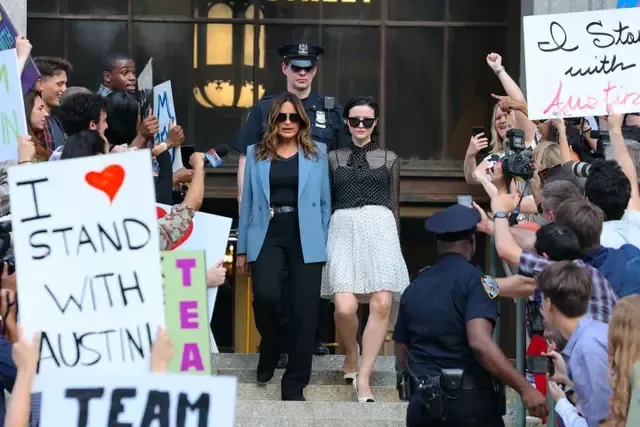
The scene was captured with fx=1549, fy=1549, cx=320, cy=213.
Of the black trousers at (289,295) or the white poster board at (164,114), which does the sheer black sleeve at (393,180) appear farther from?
the white poster board at (164,114)

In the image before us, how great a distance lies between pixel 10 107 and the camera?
882 centimetres

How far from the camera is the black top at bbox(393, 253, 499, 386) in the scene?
7.08 meters

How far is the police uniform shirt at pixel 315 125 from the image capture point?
9.93 m

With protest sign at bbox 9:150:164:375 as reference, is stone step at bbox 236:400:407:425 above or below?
below

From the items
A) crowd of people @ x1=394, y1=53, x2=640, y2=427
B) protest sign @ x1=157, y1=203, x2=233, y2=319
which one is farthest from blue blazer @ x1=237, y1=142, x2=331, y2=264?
crowd of people @ x1=394, y1=53, x2=640, y2=427

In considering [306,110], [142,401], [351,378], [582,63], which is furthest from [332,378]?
[142,401]

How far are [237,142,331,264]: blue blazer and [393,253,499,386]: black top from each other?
208 centimetres

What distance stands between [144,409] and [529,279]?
2759 millimetres

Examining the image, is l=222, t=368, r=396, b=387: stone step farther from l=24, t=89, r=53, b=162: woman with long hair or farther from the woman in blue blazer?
l=24, t=89, r=53, b=162: woman with long hair

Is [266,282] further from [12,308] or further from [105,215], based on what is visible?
[105,215]

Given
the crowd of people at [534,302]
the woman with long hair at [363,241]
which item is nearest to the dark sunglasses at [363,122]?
the woman with long hair at [363,241]

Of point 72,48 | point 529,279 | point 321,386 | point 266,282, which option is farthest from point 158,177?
point 72,48

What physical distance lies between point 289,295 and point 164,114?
1.85m

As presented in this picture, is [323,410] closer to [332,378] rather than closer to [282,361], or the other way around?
[332,378]
